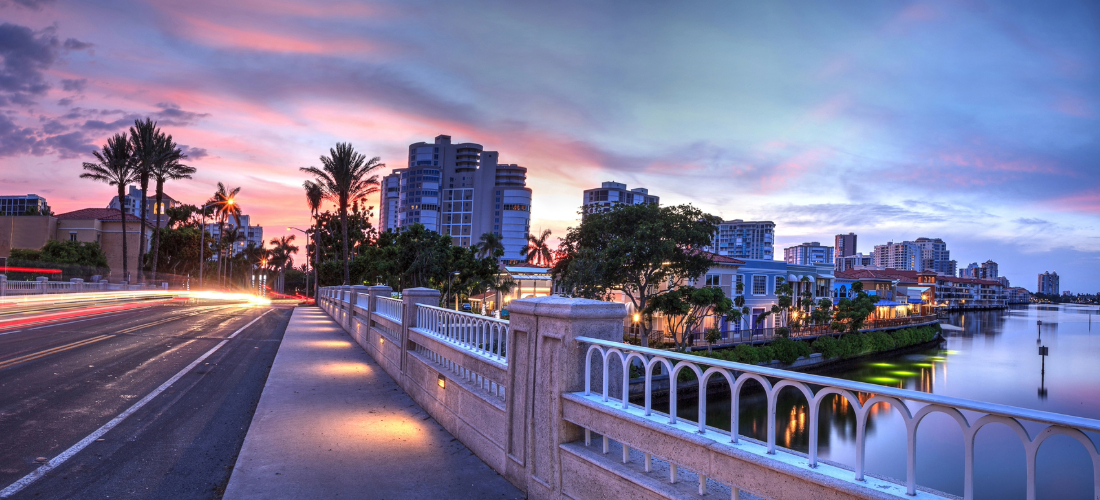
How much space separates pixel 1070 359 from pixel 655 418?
354ft

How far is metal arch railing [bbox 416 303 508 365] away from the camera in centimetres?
648

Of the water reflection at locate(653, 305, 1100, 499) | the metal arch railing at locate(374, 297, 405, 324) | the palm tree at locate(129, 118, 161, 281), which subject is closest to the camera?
the metal arch railing at locate(374, 297, 405, 324)

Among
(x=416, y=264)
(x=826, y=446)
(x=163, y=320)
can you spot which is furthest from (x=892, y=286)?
(x=163, y=320)

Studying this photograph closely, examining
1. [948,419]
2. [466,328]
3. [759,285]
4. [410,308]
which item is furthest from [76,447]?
[948,419]

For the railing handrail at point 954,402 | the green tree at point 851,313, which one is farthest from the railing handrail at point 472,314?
the green tree at point 851,313

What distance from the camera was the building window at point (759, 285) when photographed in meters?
52.0

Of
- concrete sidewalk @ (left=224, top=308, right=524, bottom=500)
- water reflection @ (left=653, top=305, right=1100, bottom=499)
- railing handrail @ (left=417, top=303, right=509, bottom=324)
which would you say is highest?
railing handrail @ (left=417, top=303, right=509, bottom=324)

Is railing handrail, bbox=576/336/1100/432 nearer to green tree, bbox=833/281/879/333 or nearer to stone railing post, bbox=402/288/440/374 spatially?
stone railing post, bbox=402/288/440/374

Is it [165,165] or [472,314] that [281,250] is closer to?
[165,165]

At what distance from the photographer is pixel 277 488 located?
5.38 meters

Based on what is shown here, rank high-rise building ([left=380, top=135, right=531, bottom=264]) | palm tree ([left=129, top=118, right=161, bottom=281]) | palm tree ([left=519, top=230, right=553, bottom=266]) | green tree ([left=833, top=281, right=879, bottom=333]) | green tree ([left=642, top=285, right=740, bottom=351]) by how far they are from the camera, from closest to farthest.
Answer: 1. green tree ([left=642, top=285, right=740, bottom=351])
2. palm tree ([left=129, top=118, right=161, bottom=281])
3. green tree ([left=833, top=281, right=879, bottom=333])
4. palm tree ([left=519, top=230, right=553, bottom=266])
5. high-rise building ([left=380, top=135, right=531, bottom=264])

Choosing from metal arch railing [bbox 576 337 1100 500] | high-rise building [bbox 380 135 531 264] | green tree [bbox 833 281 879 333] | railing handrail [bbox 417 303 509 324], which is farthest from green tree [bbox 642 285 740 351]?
high-rise building [bbox 380 135 531 264]

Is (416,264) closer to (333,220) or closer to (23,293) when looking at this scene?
(23,293)

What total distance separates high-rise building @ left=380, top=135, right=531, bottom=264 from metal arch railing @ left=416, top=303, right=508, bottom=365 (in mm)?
144325
